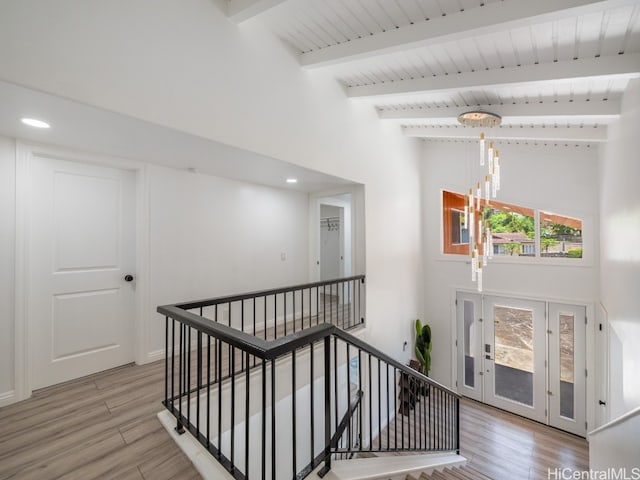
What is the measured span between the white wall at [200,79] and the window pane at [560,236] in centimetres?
305

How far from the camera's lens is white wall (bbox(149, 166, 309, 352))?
10.0 feet

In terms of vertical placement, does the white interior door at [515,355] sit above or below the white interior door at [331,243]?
below

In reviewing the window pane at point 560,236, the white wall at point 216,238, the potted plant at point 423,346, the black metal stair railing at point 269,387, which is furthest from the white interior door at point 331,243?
the window pane at point 560,236

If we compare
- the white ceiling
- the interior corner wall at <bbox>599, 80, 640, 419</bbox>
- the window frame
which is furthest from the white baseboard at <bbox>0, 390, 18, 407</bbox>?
the window frame

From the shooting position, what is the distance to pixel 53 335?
2.47m

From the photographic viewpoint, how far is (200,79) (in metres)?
2.11

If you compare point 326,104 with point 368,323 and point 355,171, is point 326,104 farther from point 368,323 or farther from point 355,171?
point 368,323

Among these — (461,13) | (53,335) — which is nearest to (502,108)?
(461,13)

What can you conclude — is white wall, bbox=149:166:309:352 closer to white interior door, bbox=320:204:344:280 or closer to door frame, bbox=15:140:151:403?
door frame, bbox=15:140:151:403

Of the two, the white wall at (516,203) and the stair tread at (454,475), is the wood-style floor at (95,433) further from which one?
the white wall at (516,203)

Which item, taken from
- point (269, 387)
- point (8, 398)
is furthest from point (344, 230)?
point (8, 398)

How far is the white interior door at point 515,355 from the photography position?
496 centimetres

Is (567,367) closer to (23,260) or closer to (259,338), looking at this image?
(259,338)

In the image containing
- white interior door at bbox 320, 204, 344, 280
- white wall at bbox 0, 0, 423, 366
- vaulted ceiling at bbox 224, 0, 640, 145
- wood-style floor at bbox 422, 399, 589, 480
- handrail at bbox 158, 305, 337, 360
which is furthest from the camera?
white interior door at bbox 320, 204, 344, 280
